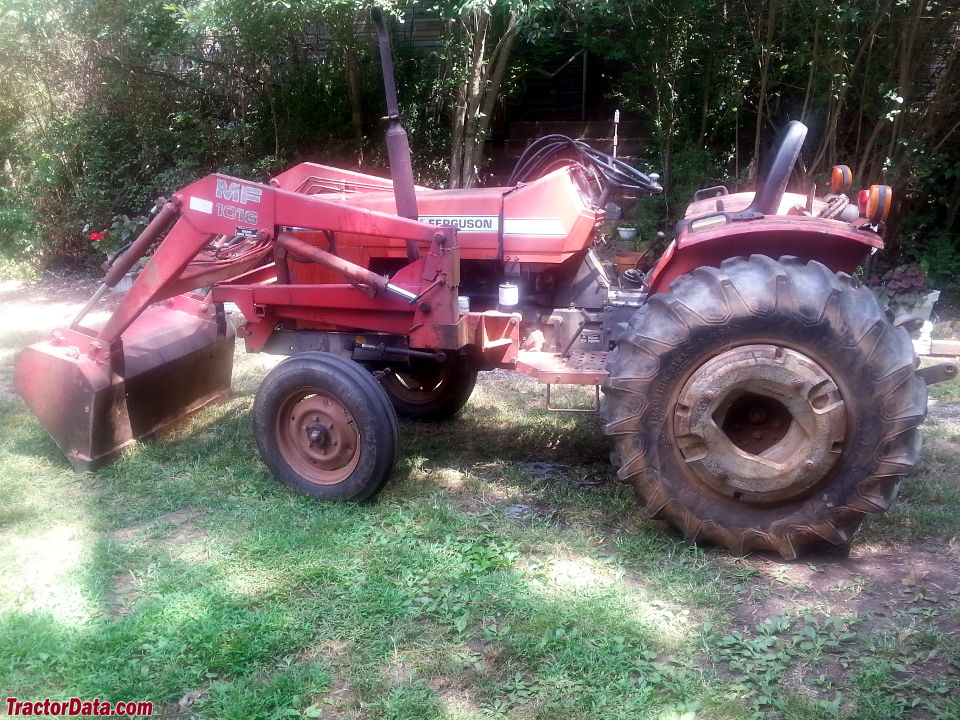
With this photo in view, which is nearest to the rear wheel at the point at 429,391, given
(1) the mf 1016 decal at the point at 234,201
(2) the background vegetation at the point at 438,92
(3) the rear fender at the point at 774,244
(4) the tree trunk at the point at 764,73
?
(1) the mf 1016 decal at the point at 234,201

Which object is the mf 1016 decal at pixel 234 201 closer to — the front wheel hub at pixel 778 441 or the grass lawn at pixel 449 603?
the grass lawn at pixel 449 603

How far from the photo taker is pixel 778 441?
3.25 meters

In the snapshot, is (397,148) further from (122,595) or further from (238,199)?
(122,595)

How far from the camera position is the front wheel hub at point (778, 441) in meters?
3.05

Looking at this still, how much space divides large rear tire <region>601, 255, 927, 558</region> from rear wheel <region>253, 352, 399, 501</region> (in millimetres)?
1020

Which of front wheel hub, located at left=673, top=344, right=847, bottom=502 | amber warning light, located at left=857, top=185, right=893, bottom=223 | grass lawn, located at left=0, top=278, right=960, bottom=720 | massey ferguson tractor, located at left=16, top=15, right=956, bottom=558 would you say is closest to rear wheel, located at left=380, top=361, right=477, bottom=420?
massey ferguson tractor, located at left=16, top=15, right=956, bottom=558

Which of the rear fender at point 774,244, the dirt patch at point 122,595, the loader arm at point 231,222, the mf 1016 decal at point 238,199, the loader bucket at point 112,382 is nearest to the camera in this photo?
the dirt patch at point 122,595

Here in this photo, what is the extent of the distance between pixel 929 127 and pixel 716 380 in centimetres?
608

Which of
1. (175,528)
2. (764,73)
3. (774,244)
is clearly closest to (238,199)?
Result: (175,528)

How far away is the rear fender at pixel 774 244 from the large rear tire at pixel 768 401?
7.6 inches

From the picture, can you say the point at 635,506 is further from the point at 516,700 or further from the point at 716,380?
the point at 516,700

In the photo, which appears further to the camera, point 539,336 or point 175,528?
point 539,336

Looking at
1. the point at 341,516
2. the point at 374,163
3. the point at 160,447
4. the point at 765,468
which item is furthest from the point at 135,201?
the point at 765,468

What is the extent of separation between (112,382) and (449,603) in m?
2.19
